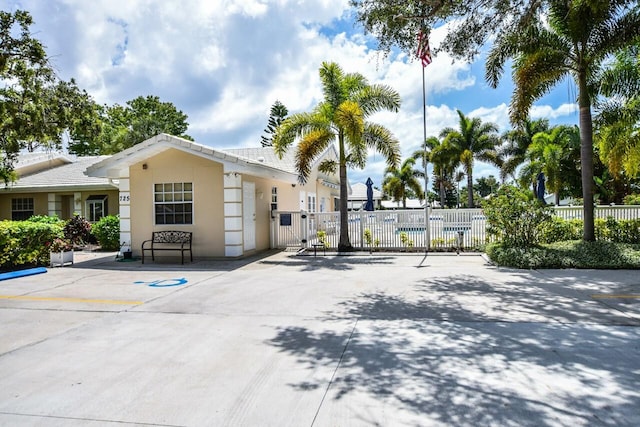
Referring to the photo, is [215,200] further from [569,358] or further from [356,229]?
[569,358]

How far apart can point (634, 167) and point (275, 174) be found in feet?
40.5

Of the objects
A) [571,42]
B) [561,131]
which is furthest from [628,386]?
[561,131]

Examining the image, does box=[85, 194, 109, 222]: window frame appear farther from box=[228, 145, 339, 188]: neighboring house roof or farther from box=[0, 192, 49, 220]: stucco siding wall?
box=[228, 145, 339, 188]: neighboring house roof

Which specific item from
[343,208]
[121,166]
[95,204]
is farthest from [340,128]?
[95,204]

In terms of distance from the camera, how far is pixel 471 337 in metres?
5.16

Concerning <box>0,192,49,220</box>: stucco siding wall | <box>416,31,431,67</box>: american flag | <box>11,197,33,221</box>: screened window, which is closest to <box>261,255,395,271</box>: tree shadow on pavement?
<box>416,31,431,67</box>: american flag

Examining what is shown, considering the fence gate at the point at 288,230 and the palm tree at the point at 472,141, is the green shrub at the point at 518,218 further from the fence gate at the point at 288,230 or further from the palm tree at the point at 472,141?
the palm tree at the point at 472,141

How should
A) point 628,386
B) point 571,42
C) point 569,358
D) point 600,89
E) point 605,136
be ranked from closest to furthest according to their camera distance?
point 628,386 → point 569,358 → point 571,42 → point 600,89 → point 605,136

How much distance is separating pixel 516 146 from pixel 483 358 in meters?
38.1

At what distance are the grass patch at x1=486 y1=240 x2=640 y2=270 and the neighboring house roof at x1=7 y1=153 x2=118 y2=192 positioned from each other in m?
14.9

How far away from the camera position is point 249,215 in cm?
1430

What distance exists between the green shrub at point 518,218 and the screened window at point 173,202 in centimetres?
957

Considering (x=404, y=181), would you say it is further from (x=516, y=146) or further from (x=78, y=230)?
(x=78, y=230)

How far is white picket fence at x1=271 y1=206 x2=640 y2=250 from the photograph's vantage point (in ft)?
47.4
